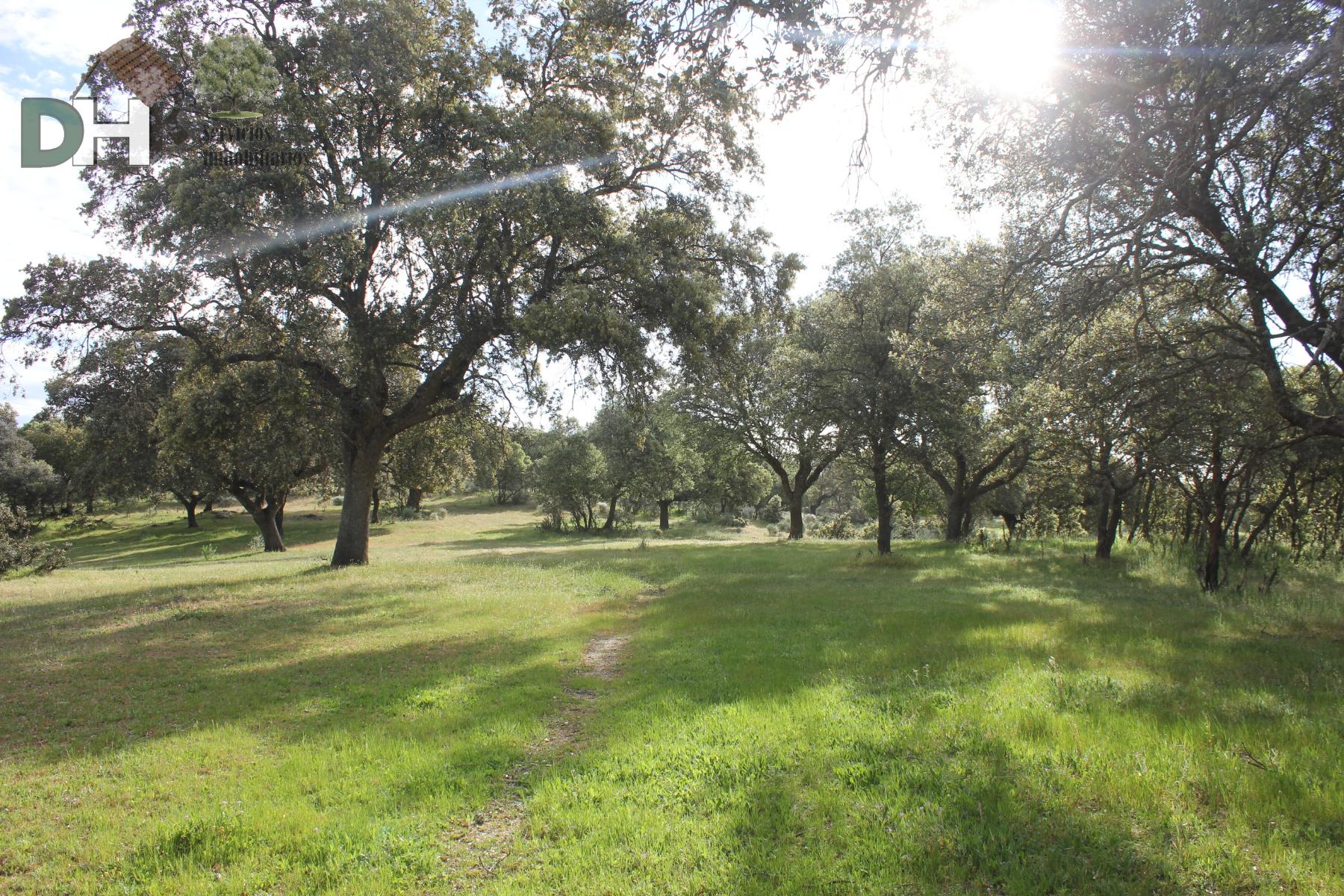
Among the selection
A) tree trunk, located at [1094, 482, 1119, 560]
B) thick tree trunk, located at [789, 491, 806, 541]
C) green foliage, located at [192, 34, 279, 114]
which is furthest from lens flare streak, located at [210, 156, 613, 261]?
thick tree trunk, located at [789, 491, 806, 541]

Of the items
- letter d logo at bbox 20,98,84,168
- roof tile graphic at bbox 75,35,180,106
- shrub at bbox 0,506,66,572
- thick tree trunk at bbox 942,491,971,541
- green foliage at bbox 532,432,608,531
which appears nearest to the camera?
letter d logo at bbox 20,98,84,168

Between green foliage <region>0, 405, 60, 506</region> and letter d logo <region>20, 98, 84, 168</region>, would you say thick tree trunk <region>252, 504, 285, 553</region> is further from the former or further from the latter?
green foliage <region>0, 405, 60, 506</region>

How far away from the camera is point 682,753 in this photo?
5555mm

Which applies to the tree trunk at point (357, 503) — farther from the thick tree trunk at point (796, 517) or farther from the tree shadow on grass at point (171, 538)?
the thick tree trunk at point (796, 517)

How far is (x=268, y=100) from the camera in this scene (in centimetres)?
1530

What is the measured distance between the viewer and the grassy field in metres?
3.87

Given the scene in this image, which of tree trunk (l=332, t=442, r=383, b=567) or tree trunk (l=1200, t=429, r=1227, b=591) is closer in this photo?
tree trunk (l=1200, t=429, r=1227, b=591)

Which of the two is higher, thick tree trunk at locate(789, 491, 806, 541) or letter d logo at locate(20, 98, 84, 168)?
letter d logo at locate(20, 98, 84, 168)

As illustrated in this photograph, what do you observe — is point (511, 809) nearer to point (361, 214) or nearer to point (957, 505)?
point (361, 214)

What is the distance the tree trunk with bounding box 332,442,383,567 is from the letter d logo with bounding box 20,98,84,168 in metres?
9.58

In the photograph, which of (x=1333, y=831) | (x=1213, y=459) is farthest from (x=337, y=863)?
(x=1213, y=459)

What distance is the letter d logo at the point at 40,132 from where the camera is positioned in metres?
13.3

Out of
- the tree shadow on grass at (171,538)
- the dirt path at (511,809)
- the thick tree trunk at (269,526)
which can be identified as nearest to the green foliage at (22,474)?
the tree shadow on grass at (171,538)

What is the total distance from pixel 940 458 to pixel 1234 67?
74.7 feet
